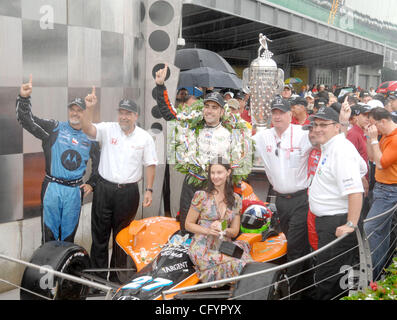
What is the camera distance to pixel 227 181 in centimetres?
390

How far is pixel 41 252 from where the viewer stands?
13.3ft

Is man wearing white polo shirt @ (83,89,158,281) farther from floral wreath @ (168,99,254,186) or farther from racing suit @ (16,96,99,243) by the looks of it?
floral wreath @ (168,99,254,186)

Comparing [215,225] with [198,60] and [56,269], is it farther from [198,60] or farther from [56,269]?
[198,60]

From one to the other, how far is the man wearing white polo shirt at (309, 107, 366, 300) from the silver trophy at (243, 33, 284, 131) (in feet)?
8.09

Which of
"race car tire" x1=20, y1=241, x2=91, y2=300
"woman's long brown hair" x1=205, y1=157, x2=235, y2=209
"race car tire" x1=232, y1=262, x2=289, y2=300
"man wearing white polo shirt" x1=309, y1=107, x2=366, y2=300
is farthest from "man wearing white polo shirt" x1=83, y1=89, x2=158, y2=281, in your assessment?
"man wearing white polo shirt" x1=309, y1=107, x2=366, y2=300

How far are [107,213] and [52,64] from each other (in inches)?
62.7

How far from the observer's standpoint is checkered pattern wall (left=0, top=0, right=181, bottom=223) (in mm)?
4617

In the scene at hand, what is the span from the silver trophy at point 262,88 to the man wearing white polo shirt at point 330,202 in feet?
8.09

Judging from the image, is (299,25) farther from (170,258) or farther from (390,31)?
(170,258)

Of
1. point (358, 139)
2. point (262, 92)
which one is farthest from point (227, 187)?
point (262, 92)

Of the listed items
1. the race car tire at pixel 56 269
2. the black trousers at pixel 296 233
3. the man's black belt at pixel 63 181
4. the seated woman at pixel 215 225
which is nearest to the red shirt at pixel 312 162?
the black trousers at pixel 296 233

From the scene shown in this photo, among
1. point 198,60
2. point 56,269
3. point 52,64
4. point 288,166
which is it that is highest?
point 198,60

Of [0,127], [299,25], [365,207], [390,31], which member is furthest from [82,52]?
[390,31]

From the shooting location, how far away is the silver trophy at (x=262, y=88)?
6488 millimetres
